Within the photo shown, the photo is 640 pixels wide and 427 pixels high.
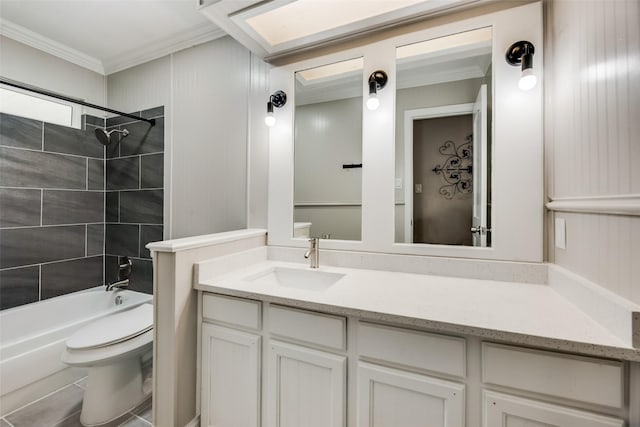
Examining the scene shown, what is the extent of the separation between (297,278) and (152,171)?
1.68m

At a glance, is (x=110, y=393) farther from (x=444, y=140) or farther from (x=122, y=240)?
(x=444, y=140)

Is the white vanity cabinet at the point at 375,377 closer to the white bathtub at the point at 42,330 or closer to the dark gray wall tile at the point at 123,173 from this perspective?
the white bathtub at the point at 42,330

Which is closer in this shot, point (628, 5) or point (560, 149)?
point (628, 5)

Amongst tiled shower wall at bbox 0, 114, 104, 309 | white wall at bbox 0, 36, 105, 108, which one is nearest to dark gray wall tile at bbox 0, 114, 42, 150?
tiled shower wall at bbox 0, 114, 104, 309

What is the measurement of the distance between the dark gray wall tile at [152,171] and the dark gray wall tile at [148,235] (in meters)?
0.36

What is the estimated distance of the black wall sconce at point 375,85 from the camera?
1.51 meters

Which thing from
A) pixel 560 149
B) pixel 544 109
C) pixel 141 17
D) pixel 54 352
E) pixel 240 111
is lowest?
pixel 54 352

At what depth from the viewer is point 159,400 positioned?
1.29 m

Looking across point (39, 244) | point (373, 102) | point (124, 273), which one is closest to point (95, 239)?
point (39, 244)

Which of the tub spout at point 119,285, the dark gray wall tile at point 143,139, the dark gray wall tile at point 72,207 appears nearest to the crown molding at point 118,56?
the dark gray wall tile at point 143,139

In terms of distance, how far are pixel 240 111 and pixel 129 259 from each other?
66.9 inches

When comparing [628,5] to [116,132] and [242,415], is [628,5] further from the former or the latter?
[116,132]

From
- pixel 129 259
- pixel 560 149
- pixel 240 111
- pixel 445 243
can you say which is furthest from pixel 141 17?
pixel 560 149

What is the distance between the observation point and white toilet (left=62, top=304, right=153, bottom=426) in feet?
4.85
